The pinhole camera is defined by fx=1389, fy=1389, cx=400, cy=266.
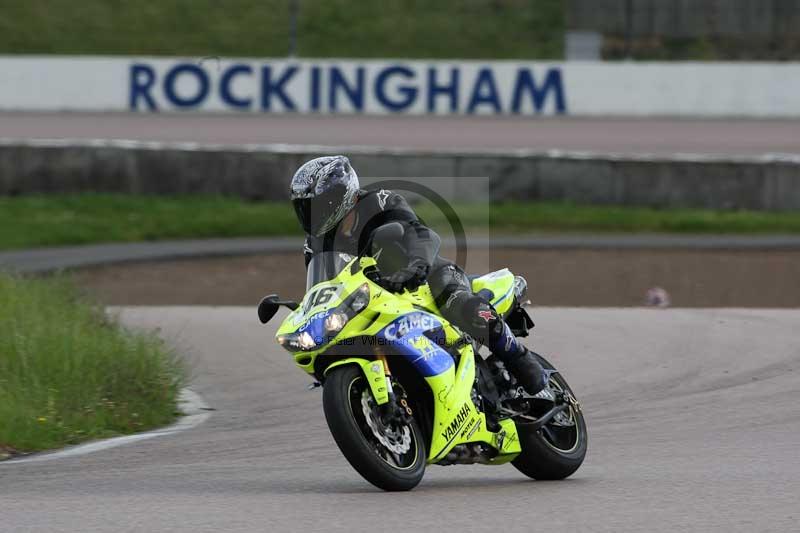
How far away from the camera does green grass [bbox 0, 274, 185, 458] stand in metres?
7.63

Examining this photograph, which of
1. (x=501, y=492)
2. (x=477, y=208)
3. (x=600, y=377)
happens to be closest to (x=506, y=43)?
(x=477, y=208)

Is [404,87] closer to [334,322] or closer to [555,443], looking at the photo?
[555,443]

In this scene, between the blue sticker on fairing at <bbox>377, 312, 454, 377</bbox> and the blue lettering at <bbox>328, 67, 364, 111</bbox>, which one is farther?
A: the blue lettering at <bbox>328, 67, 364, 111</bbox>

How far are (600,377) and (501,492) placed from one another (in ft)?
12.4

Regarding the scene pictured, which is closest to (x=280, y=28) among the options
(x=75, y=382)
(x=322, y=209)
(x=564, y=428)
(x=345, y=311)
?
(x=75, y=382)

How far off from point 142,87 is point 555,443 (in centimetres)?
2447

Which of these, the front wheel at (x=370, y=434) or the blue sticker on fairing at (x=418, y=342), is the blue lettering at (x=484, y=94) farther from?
the front wheel at (x=370, y=434)

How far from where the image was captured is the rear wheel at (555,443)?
6.46 meters

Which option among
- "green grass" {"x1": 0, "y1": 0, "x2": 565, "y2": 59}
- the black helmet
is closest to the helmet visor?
the black helmet

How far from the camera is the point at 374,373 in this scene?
229 inches

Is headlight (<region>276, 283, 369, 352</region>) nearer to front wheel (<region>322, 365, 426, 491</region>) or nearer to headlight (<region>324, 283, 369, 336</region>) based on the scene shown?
headlight (<region>324, 283, 369, 336</region>)

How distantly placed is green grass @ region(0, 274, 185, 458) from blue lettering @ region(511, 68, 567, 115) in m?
20.9

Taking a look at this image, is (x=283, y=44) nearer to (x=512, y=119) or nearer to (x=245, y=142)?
(x=512, y=119)

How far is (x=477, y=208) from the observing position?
21344mm
